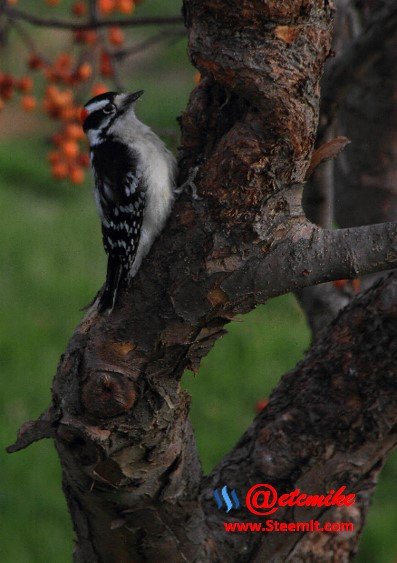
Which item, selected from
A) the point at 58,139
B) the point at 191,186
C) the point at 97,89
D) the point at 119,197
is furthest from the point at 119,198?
the point at 97,89

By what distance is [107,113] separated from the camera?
382cm

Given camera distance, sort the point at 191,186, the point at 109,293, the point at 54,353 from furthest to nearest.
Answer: the point at 54,353, the point at 109,293, the point at 191,186

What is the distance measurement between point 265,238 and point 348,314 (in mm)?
618

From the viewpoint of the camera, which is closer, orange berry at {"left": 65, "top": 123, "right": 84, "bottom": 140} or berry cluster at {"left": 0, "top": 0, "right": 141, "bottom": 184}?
berry cluster at {"left": 0, "top": 0, "right": 141, "bottom": 184}

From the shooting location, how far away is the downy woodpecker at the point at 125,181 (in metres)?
2.92

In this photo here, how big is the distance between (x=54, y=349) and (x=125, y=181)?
10.6 feet

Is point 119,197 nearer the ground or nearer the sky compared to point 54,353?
nearer the ground

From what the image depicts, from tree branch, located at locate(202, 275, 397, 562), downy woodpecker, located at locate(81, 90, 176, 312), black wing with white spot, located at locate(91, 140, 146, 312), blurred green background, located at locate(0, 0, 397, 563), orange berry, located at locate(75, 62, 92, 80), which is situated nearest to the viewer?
tree branch, located at locate(202, 275, 397, 562)

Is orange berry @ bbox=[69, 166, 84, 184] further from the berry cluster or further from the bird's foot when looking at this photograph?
the bird's foot

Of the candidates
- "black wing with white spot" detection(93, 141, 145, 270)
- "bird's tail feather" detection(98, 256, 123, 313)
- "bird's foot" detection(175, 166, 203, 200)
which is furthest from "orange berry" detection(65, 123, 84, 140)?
"bird's foot" detection(175, 166, 203, 200)

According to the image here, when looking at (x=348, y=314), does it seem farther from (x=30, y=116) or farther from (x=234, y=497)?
(x=30, y=116)

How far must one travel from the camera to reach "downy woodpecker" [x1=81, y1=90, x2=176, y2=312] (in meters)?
2.92

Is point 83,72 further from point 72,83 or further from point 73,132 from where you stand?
point 73,132

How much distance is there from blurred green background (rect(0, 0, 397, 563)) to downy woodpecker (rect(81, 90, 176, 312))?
7.7 inches
